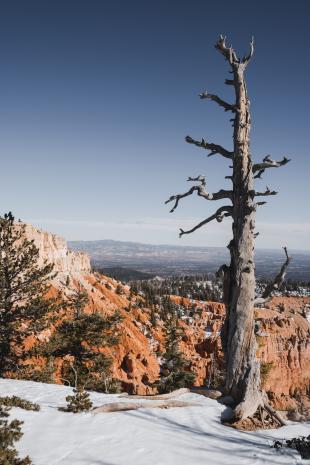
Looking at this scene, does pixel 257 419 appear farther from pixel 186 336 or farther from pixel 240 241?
pixel 186 336

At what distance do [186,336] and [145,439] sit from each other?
5353 cm

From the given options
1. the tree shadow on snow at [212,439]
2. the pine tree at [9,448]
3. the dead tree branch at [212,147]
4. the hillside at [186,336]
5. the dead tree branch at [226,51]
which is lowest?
the hillside at [186,336]

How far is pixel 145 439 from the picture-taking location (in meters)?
6.07

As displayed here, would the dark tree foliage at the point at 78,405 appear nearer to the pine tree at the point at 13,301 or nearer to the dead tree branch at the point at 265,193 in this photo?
the dead tree branch at the point at 265,193

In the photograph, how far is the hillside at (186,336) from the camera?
45.5 metres

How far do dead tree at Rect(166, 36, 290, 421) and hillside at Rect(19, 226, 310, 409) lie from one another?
32342 mm

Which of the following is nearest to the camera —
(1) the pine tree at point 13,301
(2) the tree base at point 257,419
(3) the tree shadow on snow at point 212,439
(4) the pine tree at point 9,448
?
(4) the pine tree at point 9,448

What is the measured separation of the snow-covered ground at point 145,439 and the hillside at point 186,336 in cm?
3297

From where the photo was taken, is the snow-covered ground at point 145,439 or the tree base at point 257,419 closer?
the snow-covered ground at point 145,439

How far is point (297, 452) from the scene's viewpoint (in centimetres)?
596

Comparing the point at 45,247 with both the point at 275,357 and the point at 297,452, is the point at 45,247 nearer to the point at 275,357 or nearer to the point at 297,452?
the point at 275,357

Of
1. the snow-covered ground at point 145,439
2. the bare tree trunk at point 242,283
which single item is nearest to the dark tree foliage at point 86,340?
the snow-covered ground at point 145,439

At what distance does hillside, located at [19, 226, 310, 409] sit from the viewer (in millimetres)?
45531

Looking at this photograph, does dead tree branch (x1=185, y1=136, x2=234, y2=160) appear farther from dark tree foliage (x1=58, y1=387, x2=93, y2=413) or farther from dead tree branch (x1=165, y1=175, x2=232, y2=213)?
dark tree foliage (x1=58, y1=387, x2=93, y2=413)
